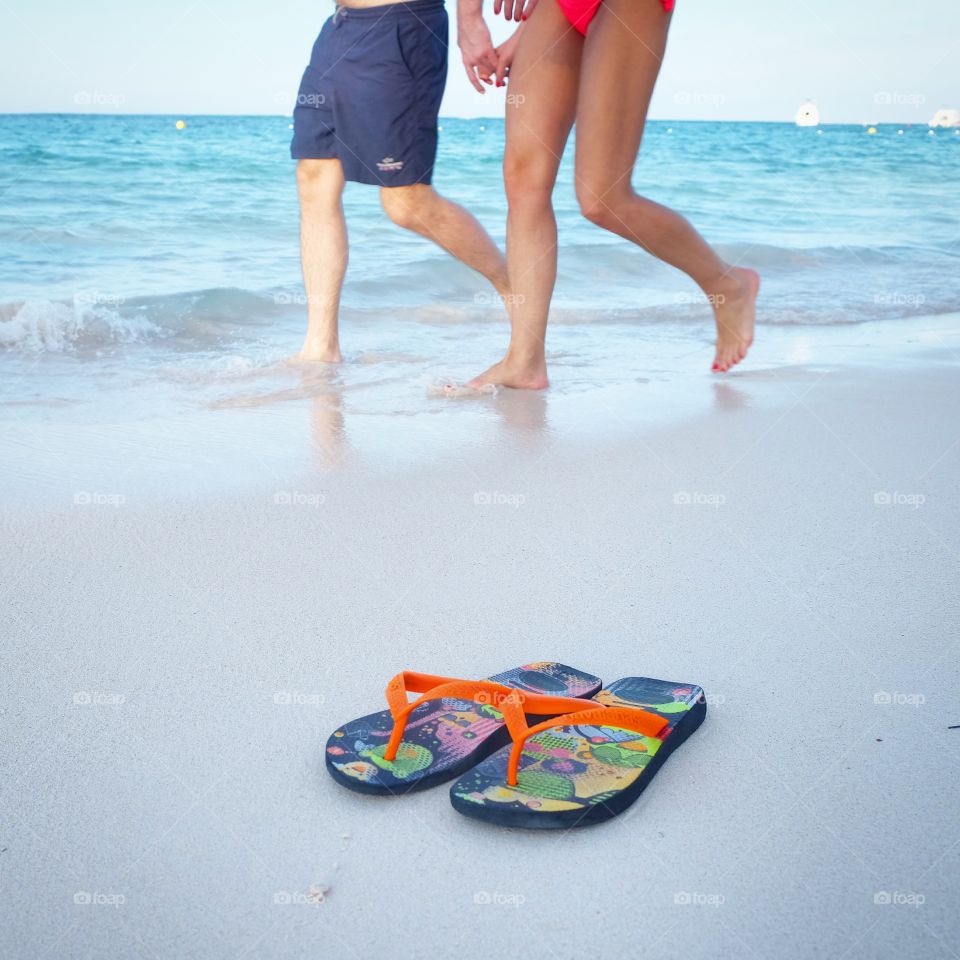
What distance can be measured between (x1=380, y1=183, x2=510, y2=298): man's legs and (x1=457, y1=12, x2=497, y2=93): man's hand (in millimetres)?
381

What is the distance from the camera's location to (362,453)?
2.43 metres

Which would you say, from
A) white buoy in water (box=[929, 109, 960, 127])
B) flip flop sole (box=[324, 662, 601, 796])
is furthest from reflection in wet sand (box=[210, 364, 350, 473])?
white buoy in water (box=[929, 109, 960, 127])

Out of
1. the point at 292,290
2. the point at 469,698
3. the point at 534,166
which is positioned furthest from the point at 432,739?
the point at 292,290

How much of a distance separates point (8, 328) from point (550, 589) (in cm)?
282

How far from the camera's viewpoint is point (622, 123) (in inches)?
101

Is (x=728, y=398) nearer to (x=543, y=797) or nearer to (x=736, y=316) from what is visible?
(x=736, y=316)

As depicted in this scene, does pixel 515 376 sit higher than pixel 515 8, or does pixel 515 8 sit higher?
pixel 515 8

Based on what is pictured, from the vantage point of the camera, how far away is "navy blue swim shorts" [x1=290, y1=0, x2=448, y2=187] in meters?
3.00

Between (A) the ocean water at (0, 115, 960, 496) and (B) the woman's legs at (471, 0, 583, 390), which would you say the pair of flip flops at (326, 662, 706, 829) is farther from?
(B) the woman's legs at (471, 0, 583, 390)

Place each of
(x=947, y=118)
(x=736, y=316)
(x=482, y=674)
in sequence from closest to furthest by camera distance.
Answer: (x=482, y=674), (x=736, y=316), (x=947, y=118)

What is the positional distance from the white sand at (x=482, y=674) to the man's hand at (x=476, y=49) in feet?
3.64

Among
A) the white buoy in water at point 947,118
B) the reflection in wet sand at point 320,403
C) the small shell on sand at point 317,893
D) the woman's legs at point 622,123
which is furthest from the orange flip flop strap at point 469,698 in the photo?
the white buoy in water at point 947,118

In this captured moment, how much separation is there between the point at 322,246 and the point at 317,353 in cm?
34

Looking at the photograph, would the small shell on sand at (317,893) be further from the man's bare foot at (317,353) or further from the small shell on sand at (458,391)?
the man's bare foot at (317,353)
